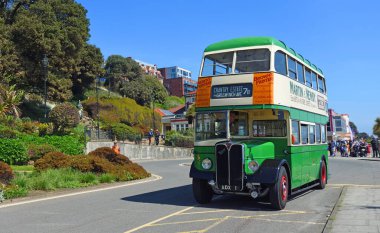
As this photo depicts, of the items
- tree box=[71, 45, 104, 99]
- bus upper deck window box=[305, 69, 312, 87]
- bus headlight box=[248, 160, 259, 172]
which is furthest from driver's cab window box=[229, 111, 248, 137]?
tree box=[71, 45, 104, 99]

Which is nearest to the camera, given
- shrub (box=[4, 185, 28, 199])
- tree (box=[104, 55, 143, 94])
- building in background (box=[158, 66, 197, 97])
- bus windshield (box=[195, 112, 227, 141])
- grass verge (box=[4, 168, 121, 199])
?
bus windshield (box=[195, 112, 227, 141])

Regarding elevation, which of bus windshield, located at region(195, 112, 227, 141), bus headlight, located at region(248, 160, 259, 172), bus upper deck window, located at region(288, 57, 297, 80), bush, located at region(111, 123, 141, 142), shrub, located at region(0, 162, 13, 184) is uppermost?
bus upper deck window, located at region(288, 57, 297, 80)

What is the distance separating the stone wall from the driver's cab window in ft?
77.1

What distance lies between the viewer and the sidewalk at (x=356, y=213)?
806 cm

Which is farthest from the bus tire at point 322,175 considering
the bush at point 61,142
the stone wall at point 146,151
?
the stone wall at point 146,151

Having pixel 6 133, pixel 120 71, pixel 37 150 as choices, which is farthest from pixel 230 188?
pixel 120 71

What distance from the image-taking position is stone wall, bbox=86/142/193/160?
37.0 metres

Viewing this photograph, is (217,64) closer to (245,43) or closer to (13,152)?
(245,43)

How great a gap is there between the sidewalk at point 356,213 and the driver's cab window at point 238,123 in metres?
Result: 3.07

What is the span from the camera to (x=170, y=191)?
14836 millimetres

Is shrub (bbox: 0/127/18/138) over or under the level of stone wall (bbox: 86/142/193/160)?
over

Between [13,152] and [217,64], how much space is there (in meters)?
15.5

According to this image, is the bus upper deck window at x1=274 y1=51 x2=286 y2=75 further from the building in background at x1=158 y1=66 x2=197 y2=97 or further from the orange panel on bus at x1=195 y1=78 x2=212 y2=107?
the building in background at x1=158 y1=66 x2=197 y2=97

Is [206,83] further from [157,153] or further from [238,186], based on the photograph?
[157,153]
